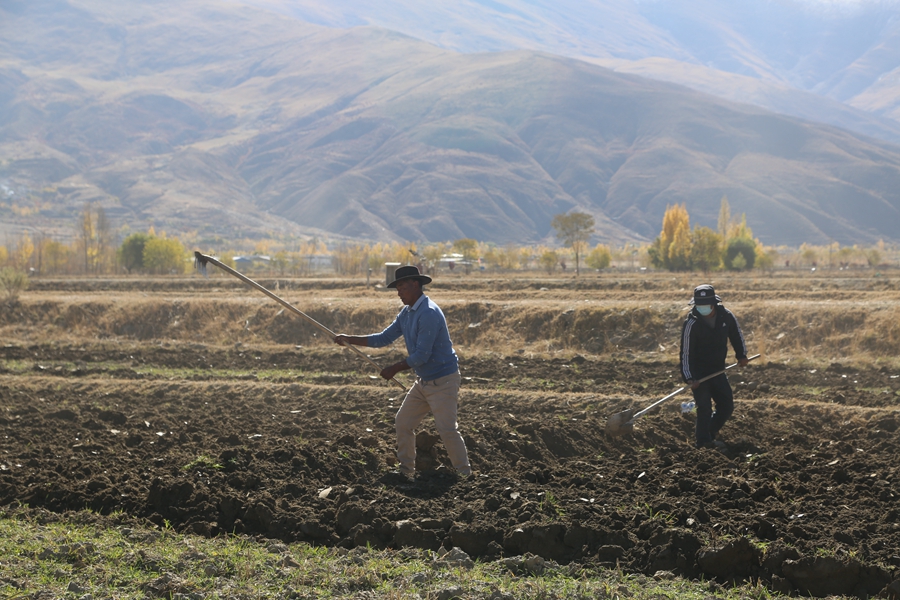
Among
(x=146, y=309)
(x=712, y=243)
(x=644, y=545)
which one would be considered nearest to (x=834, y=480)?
(x=644, y=545)

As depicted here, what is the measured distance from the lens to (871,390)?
1534 cm

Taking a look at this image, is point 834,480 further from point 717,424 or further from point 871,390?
point 871,390

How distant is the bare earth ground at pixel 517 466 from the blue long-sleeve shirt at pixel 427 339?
124cm

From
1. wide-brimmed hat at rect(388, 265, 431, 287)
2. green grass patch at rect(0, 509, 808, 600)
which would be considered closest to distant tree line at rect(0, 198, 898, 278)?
wide-brimmed hat at rect(388, 265, 431, 287)

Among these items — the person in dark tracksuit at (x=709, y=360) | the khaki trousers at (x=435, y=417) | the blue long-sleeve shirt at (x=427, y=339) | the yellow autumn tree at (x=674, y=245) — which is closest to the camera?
the blue long-sleeve shirt at (x=427, y=339)

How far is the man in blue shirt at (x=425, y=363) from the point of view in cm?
862

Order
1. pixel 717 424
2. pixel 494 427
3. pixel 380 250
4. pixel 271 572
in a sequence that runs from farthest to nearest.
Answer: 1. pixel 380 250
2. pixel 494 427
3. pixel 717 424
4. pixel 271 572

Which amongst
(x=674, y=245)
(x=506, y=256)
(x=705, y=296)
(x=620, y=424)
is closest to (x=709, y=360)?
(x=705, y=296)

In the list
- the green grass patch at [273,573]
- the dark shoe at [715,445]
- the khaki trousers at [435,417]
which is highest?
the khaki trousers at [435,417]

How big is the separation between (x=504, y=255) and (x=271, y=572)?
279ft

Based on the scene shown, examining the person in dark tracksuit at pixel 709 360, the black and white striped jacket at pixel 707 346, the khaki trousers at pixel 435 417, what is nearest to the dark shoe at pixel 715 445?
the person in dark tracksuit at pixel 709 360

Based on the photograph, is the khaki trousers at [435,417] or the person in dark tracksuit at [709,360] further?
the person in dark tracksuit at [709,360]

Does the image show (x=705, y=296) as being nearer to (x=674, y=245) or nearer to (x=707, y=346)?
(x=707, y=346)

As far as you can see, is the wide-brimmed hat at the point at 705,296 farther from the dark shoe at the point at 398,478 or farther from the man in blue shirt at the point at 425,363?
the dark shoe at the point at 398,478
